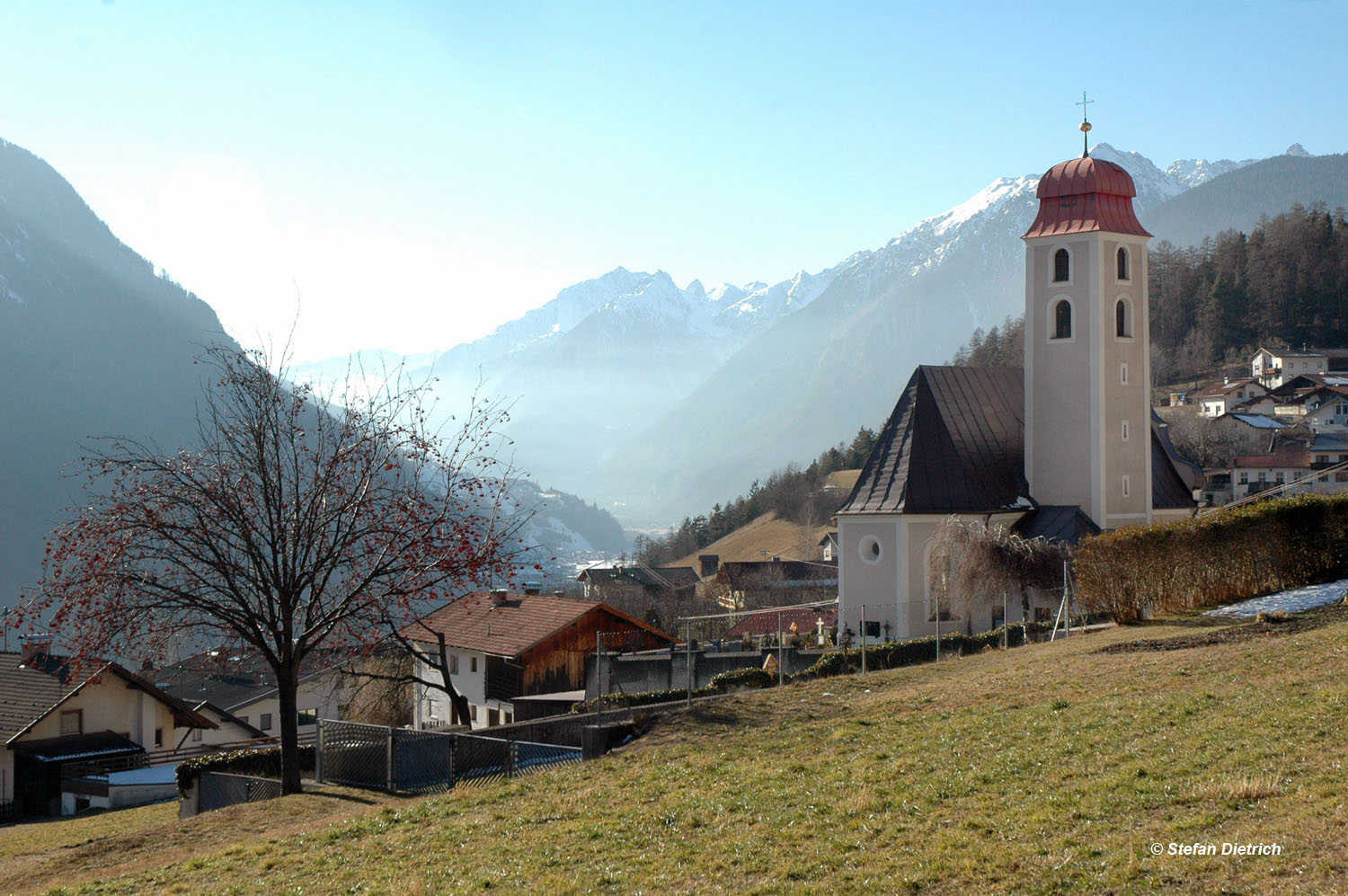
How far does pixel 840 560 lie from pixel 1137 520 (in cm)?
957

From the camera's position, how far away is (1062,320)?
38875 mm

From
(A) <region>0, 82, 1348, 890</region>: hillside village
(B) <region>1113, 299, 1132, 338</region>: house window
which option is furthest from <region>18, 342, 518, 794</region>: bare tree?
(B) <region>1113, 299, 1132, 338</region>: house window

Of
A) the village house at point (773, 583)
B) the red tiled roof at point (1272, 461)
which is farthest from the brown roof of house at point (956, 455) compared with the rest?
the red tiled roof at point (1272, 461)

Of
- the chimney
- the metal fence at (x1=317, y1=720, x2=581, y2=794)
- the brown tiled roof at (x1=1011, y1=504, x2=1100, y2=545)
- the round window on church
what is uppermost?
the brown tiled roof at (x1=1011, y1=504, x2=1100, y2=545)

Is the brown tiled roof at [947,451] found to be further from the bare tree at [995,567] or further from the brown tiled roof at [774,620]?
the brown tiled roof at [774,620]

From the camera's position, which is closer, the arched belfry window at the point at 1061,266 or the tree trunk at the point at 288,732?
the tree trunk at the point at 288,732

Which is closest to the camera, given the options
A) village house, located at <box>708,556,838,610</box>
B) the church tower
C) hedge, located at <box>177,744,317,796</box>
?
hedge, located at <box>177,744,317,796</box>

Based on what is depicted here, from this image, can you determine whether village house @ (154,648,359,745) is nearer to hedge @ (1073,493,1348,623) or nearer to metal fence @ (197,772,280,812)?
metal fence @ (197,772,280,812)

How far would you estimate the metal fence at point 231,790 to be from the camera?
18.0 meters

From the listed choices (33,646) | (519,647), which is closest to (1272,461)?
(519,647)

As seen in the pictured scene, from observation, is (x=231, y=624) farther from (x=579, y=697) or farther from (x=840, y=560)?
(x=840, y=560)

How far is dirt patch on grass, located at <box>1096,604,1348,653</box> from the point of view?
61.8ft

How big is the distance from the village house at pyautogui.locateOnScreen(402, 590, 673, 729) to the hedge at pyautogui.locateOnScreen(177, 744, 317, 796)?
1422 cm

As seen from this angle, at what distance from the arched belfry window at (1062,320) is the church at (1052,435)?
0.05m
